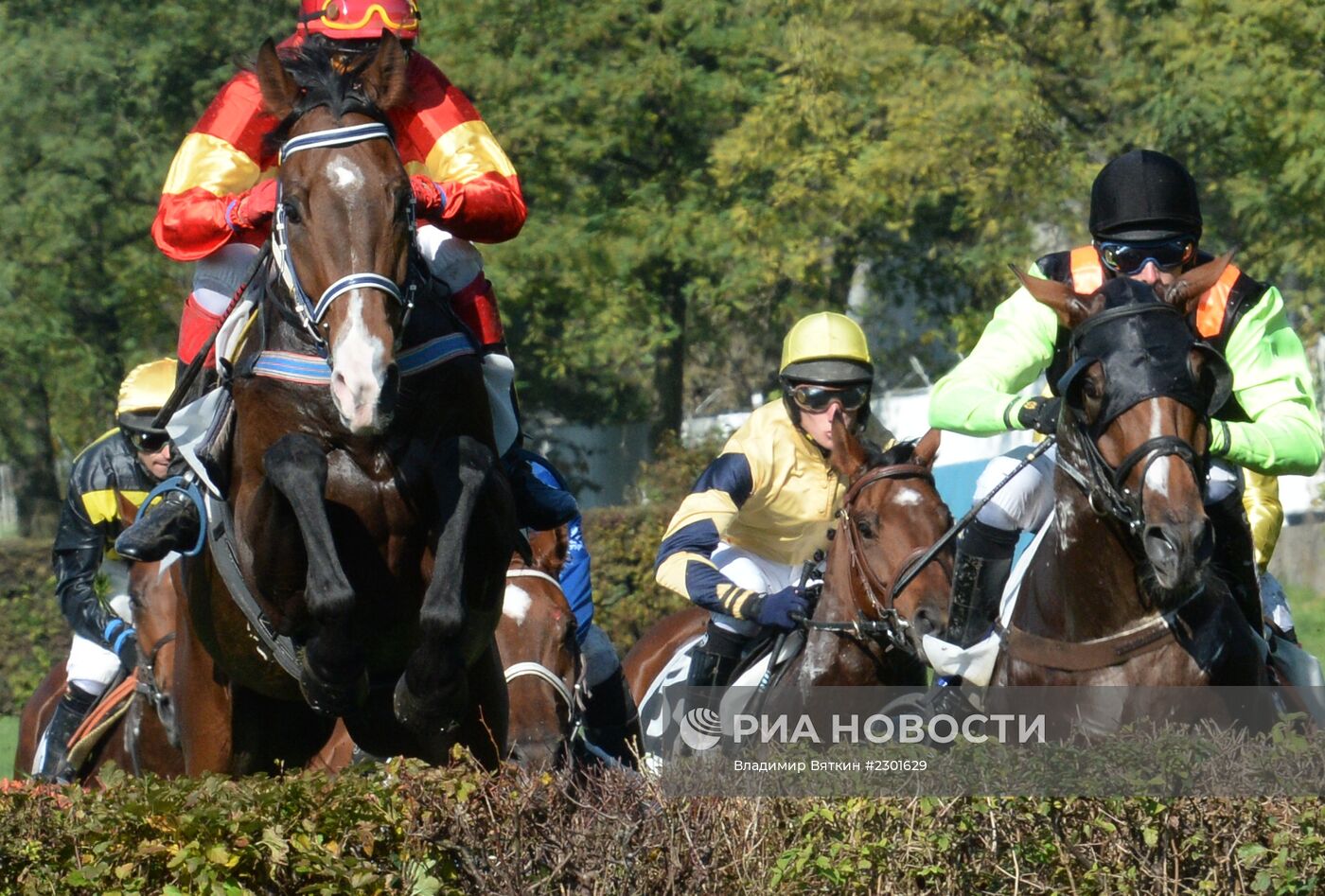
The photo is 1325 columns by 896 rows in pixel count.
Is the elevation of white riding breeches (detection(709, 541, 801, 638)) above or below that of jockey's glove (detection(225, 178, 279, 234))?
below

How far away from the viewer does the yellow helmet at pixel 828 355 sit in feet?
25.3

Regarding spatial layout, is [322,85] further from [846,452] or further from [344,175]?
[846,452]

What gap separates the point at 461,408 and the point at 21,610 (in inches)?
469

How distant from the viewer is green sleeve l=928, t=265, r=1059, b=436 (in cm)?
589

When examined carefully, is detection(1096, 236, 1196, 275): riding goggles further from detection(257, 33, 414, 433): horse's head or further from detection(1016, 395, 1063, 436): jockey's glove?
detection(257, 33, 414, 433): horse's head

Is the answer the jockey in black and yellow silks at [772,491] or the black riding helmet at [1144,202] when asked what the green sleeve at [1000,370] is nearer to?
the black riding helmet at [1144,202]

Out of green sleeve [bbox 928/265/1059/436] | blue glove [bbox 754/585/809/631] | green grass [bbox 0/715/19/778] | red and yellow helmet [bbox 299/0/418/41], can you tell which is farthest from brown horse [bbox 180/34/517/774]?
green grass [bbox 0/715/19/778]

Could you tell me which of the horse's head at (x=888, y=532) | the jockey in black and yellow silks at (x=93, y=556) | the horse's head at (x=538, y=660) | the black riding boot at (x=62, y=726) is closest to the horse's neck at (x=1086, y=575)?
the horse's head at (x=888, y=532)

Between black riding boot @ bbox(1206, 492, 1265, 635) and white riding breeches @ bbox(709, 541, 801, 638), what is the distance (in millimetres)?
2340

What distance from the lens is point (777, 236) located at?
21.1m

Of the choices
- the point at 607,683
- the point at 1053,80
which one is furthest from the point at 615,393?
the point at 607,683

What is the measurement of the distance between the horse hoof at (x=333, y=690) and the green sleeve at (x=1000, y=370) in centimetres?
190

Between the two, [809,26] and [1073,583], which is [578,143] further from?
[1073,583]

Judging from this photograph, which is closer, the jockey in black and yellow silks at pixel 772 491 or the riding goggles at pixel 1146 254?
the riding goggles at pixel 1146 254
